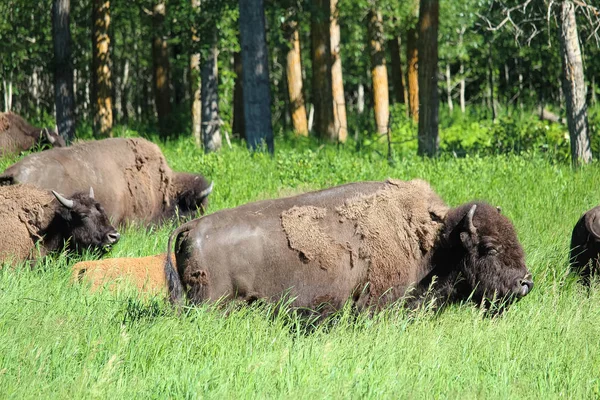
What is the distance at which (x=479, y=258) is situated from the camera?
263 inches

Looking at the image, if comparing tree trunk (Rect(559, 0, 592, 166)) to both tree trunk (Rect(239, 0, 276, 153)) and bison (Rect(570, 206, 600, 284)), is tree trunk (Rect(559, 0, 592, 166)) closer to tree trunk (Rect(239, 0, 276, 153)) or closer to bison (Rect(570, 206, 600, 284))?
bison (Rect(570, 206, 600, 284))

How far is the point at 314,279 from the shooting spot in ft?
21.5

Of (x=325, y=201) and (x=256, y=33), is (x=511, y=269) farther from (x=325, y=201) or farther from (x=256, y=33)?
(x=256, y=33)

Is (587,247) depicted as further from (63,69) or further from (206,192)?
(63,69)

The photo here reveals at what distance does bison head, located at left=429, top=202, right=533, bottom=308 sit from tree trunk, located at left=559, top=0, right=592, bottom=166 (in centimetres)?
609

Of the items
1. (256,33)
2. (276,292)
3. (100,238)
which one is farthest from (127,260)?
(256,33)

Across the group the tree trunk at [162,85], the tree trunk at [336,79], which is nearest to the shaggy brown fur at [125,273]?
the tree trunk at [336,79]

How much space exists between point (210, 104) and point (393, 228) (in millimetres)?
9557

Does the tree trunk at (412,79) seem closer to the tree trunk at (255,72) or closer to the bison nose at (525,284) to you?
the tree trunk at (255,72)

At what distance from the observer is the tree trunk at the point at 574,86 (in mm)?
12375

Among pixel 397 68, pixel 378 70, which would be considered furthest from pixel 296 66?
pixel 397 68

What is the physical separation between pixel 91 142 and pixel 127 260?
10.5ft

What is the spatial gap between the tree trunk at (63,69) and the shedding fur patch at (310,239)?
33.8 feet

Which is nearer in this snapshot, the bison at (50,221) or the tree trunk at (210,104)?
the bison at (50,221)
